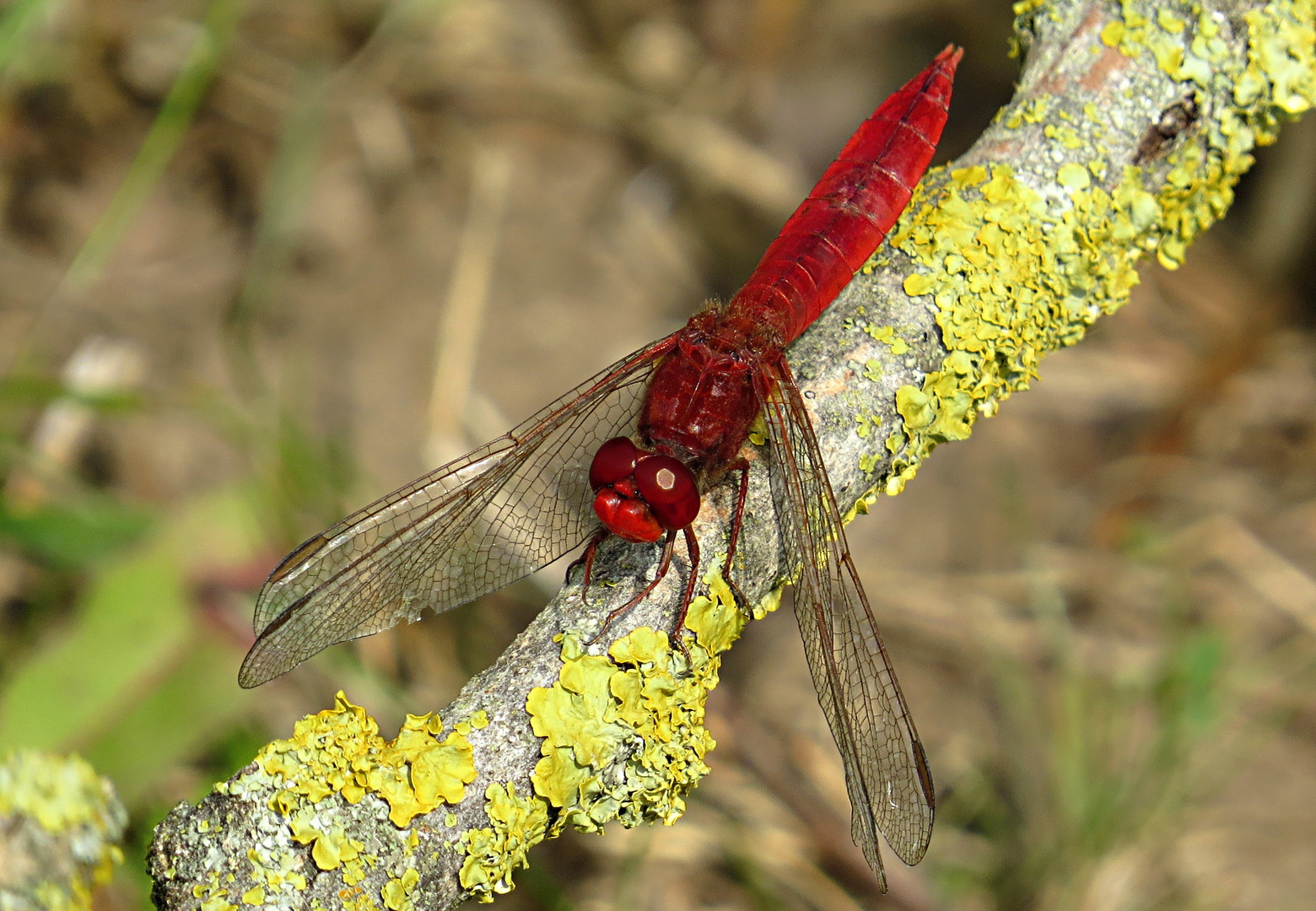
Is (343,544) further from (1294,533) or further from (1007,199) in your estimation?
(1294,533)

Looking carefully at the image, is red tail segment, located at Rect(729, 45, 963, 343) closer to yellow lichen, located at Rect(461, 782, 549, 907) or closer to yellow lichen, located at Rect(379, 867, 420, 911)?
yellow lichen, located at Rect(461, 782, 549, 907)

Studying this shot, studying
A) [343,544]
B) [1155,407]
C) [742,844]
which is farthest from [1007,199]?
[1155,407]

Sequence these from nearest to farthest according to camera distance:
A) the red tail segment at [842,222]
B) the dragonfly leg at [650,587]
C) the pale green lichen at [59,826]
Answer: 1. the pale green lichen at [59,826]
2. the dragonfly leg at [650,587]
3. the red tail segment at [842,222]

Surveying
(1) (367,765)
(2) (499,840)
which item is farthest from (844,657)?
(1) (367,765)

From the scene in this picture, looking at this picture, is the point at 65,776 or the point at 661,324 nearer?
the point at 65,776

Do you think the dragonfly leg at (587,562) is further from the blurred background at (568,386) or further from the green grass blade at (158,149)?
the green grass blade at (158,149)

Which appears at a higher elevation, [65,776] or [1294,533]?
[1294,533]

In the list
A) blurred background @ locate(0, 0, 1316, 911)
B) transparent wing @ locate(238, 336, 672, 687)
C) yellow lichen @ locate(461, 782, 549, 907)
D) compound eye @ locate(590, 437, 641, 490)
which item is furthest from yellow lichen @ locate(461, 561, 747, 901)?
blurred background @ locate(0, 0, 1316, 911)

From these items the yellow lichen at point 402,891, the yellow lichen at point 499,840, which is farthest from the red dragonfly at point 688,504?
the yellow lichen at point 402,891
